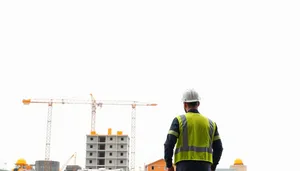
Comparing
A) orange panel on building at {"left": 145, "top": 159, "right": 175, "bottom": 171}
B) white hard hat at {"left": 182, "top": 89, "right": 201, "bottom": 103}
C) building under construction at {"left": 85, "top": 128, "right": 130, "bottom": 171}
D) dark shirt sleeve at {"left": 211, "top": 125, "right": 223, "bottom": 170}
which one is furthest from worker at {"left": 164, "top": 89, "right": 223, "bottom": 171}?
building under construction at {"left": 85, "top": 128, "right": 130, "bottom": 171}

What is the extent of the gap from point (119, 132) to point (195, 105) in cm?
18949

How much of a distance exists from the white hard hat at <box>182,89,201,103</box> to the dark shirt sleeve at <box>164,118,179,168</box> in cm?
44

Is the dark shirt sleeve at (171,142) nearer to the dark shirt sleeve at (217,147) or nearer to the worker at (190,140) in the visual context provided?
the worker at (190,140)

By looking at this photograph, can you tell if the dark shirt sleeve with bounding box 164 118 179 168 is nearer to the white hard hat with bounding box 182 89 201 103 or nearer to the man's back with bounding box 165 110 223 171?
the man's back with bounding box 165 110 223 171

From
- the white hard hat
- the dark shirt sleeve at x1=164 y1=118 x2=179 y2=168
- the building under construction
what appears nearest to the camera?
the dark shirt sleeve at x1=164 y1=118 x2=179 y2=168

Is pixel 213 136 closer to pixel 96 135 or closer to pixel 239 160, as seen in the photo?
pixel 239 160

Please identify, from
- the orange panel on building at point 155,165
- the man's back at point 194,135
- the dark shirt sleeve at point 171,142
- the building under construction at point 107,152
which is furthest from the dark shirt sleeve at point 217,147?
the building under construction at point 107,152

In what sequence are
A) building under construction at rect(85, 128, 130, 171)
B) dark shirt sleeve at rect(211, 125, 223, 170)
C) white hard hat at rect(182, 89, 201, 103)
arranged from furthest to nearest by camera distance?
building under construction at rect(85, 128, 130, 171), dark shirt sleeve at rect(211, 125, 223, 170), white hard hat at rect(182, 89, 201, 103)

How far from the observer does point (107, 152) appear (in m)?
188

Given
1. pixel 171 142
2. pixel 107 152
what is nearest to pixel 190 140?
pixel 171 142

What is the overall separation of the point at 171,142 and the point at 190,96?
0.77 meters

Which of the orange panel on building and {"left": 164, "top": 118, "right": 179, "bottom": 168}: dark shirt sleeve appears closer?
{"left": 164, "top": 118, "right": 179, "bottom": 168}: dark shirt sleeve

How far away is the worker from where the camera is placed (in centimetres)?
831

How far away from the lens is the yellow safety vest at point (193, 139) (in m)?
8.33
